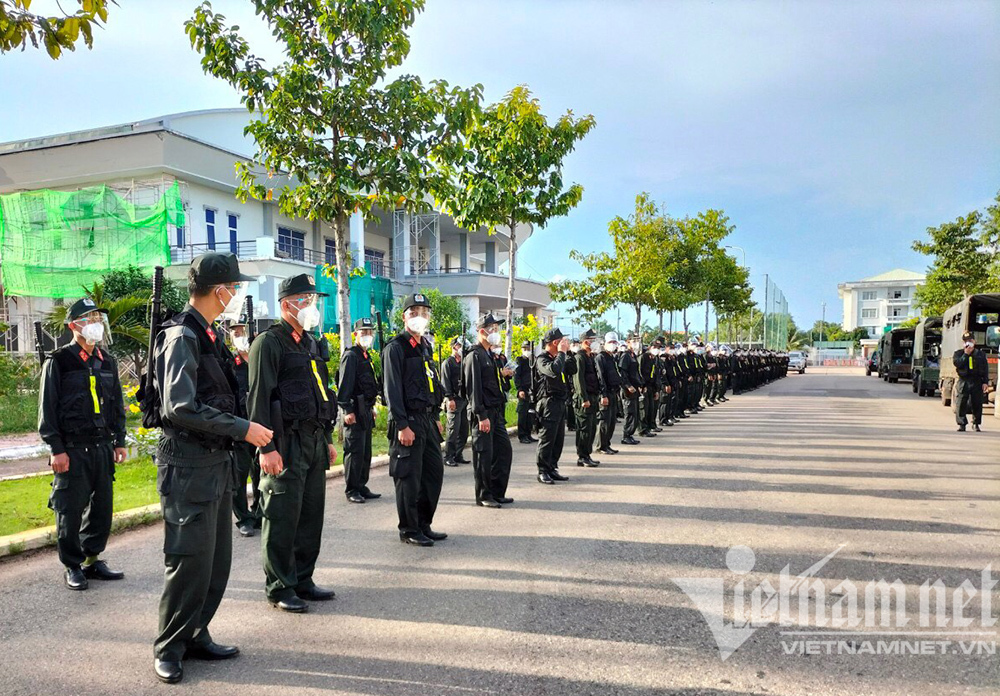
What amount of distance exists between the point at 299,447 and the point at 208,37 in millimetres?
8816

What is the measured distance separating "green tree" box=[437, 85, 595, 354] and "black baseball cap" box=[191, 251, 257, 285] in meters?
10.4

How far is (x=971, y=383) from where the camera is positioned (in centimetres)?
1489

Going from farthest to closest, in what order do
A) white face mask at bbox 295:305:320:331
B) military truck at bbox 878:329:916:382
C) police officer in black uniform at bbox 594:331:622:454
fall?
military truck at bbox 878:329:916:382 → police officer in black uniform at bbox 594:331:622:454 → white face mask at bbox 295:305:320:331

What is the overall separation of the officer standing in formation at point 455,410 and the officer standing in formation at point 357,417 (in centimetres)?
114

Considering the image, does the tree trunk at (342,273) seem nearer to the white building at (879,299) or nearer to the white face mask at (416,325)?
the white face mask at (416,325)

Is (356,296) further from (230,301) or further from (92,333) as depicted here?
(230,301)

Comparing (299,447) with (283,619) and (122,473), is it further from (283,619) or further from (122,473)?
(122,473)

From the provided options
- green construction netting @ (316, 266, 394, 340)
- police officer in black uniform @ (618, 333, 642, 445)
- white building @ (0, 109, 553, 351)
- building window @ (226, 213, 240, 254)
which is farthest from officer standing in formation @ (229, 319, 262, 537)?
building window @ (226, 213, 240, 254)

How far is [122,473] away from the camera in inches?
350

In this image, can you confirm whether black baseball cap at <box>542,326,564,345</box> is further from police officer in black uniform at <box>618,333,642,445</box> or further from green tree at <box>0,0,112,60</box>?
green tree at <box>0,0,112,60</box>

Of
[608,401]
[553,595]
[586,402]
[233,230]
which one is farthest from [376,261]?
[553,595]

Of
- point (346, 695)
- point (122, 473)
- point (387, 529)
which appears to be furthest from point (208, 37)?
point (346, 695)

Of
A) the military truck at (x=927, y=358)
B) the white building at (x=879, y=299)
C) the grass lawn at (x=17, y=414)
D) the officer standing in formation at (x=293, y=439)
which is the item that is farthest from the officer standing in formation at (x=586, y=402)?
the white building at (x=879, y=299)

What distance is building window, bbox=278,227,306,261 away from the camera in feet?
97.2
